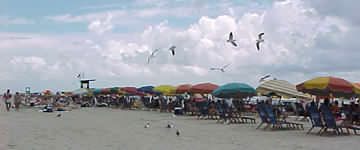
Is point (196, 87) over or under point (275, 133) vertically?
over

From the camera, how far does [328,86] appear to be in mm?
13250

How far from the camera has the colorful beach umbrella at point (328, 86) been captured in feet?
43.8

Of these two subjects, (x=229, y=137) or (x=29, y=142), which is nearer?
(x=29, y=142)

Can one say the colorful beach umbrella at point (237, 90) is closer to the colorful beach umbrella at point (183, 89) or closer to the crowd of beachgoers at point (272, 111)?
the crowd of beachgoers at point (272, 111)

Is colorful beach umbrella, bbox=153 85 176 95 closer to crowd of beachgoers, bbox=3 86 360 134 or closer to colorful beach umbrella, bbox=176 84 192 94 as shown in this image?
crowd of beachgoers, bbox=3 86 360 134

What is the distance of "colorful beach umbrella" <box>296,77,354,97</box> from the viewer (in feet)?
43.8

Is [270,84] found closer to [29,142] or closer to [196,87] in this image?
[196,87]

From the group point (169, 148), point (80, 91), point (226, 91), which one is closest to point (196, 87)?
point (226, 91)

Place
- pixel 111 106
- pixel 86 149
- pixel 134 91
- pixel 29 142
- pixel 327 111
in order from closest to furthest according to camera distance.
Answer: pixel 86 149 → pixel 29 142 → pixel 327 111 → pixel 134 91 → pixel 111 106

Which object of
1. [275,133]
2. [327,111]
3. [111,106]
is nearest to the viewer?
[327,111]

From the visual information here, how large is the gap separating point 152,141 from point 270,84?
881cm

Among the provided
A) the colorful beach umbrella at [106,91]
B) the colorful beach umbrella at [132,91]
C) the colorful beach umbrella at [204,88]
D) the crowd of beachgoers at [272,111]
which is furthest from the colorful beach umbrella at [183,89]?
the colorful beach umbrella at [106,91]

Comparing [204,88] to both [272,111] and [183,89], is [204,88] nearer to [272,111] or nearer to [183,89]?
[183,89]

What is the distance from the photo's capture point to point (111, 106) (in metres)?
38.3
